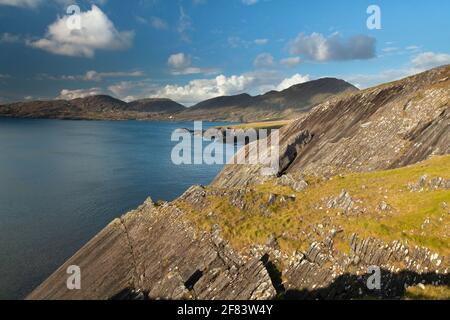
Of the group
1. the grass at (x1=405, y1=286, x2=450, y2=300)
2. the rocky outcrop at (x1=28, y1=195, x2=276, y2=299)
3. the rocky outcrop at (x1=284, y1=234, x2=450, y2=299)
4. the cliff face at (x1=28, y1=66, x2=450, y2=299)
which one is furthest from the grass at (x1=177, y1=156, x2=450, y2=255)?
the grass at (x1=405, y1=286, x2=450, y2=300)

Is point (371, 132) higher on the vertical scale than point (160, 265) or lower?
higher

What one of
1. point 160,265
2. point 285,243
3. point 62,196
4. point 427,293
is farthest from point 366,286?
point 62,196

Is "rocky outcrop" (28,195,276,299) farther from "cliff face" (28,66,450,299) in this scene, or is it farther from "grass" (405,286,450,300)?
"grass" (405,286,450,300)

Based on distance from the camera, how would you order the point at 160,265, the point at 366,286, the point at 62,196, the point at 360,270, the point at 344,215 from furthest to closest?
the point at 62,196
the point at 160,265
the point at 344,215
the point at 360,270
the point at 366,286

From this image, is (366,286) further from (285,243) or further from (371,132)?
(371,132)
